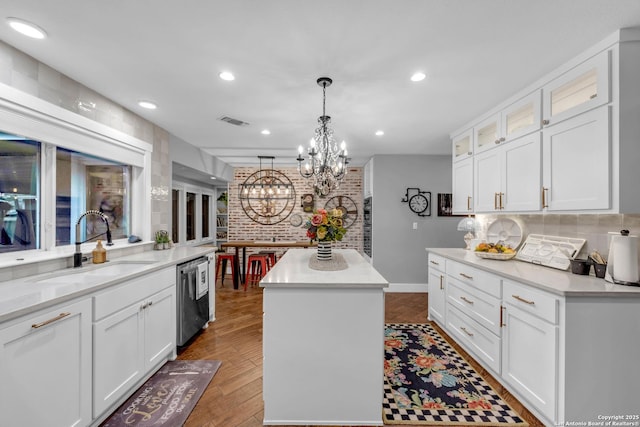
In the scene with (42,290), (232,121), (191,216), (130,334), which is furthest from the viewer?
(191,216)

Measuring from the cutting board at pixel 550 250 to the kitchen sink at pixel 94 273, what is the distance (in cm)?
329

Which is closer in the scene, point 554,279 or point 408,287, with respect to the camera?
point 554,279

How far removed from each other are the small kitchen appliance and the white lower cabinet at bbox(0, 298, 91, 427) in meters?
3.21

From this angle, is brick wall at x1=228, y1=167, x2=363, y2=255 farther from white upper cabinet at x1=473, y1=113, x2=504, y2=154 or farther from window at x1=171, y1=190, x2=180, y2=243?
white upper cabinet at x1=473, y1=113, x2=504, y2=154

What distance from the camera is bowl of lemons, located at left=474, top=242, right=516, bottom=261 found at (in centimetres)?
264

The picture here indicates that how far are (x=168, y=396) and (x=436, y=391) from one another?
1996 millimetres

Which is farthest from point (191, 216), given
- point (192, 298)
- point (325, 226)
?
point (325, 226)

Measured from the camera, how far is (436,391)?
2107mm

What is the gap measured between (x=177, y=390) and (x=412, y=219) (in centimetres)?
→ 405

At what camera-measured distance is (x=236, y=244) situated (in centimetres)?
512

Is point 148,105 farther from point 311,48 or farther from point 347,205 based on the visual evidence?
point 347,205

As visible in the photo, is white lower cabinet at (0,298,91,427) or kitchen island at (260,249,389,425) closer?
white lower cabinet at (0,298,91,427)

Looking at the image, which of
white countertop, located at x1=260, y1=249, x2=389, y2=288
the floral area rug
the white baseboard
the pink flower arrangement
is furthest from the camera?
the white baseboard

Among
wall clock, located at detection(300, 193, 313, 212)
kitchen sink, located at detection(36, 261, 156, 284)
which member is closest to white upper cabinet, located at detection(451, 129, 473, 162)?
wall clock, located at detection(300, 193, 313, 212)
